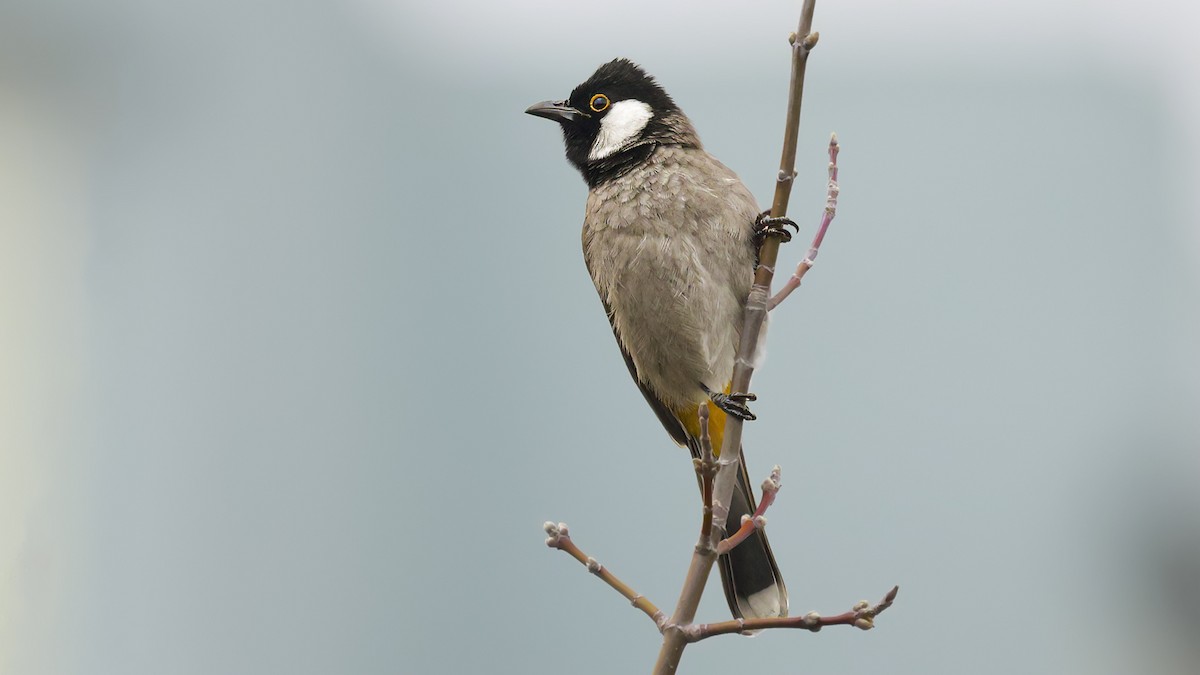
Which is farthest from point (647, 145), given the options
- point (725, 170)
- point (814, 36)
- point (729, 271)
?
point (814, 36)

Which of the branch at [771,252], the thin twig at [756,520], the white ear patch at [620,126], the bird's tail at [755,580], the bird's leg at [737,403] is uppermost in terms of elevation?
the white ear patch at [620,126]

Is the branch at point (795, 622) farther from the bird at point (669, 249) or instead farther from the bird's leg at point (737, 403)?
the bird at point (669, 249)

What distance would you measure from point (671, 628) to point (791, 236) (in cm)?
107

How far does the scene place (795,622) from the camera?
1.58 metres

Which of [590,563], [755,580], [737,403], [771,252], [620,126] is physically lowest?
[755,580]

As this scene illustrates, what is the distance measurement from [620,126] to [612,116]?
46 mm

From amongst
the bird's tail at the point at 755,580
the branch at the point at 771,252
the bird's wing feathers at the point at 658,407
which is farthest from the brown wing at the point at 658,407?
the branch at the point at 771,252

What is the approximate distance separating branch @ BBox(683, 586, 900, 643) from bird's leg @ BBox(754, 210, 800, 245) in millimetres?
592

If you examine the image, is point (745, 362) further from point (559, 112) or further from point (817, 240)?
point (559, 112)

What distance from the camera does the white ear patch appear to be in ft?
9.09

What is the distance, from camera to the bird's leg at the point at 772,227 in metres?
1.88

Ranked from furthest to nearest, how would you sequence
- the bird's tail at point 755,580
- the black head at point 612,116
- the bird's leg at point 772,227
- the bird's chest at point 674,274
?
1. the black head at point 612,116
2. the bird's tail at point 755,580
3. the bird's chest at point 674,274
4. the bird's leg at point 772,227

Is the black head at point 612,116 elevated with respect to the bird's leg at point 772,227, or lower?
elevated

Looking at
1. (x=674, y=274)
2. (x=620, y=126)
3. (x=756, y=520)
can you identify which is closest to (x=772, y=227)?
(x=756, y=520)
